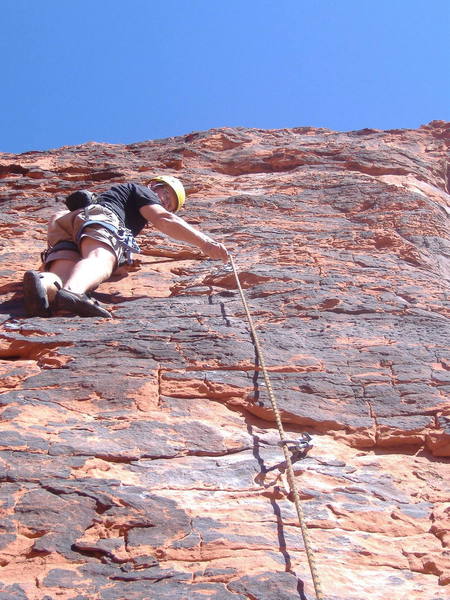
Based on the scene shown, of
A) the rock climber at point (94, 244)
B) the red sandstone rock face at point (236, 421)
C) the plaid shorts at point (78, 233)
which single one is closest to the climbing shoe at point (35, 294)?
the rock climber at point (94, 244)

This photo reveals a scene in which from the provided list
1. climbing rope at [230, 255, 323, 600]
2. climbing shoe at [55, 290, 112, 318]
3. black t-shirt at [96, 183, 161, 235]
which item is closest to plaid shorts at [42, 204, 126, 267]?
black t-shirt at [96, 183, 161, 235]

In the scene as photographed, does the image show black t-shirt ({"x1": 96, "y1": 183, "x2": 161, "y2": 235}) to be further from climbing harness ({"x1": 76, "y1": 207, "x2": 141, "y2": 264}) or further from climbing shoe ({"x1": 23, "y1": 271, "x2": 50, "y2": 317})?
climbing shoe ({"x1": 23, "y1": 271, "x2": 50, "y2": 317})

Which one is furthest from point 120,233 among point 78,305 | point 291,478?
point 291,478

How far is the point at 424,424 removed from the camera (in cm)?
303

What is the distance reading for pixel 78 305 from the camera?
12.5 ft

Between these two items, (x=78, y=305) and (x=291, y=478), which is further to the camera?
(x=78, y=305)

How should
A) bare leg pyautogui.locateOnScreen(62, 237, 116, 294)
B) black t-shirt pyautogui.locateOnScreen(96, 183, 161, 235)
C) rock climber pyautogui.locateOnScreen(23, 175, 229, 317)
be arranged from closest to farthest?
1. rock climber pyautogui.locateOnScreen(23, 175, 229, 317)
2. bare leg pyautogui.locateOnScreen(62, 237, 116, 294)
3. black t-shirt pyautogui.locateOnScreen(96, 183, 161, 235)

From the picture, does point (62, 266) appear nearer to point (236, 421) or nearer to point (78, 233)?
point (78, 233)

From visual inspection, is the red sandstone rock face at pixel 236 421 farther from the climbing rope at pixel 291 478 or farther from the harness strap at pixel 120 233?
the harness strap at pixel 120 233

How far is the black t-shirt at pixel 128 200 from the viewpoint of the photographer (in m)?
4.64

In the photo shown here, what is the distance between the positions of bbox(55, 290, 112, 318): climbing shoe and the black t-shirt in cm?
99

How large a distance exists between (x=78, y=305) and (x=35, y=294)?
0.27 m

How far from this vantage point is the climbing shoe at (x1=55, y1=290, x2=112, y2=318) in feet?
12.4

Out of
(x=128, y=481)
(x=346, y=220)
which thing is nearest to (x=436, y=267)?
(x=346, y=220)
